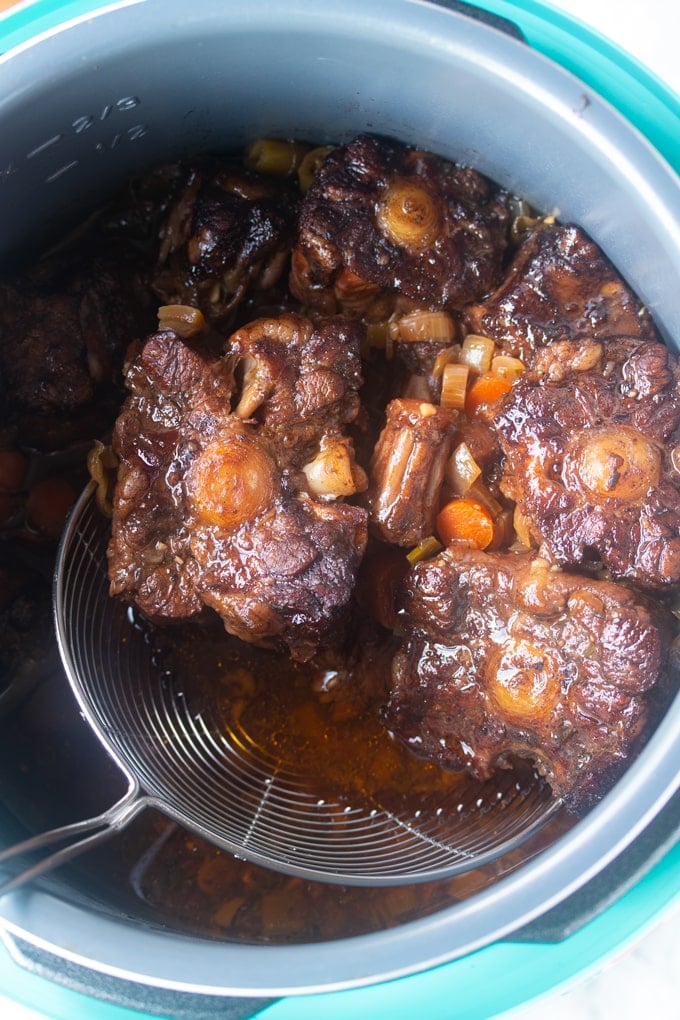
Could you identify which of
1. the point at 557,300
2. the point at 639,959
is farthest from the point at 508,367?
the point at 639,959

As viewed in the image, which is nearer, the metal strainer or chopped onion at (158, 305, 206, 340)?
the metal strainer

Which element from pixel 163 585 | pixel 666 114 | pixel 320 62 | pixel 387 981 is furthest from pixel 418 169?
pixel 387 981

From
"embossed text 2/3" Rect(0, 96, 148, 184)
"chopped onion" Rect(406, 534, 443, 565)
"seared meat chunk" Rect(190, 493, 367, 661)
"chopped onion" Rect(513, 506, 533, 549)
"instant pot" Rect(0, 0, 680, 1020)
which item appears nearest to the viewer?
"instant pot" Rect(0, 0, 680, 1020)

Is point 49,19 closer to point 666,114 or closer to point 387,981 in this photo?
point 666,114

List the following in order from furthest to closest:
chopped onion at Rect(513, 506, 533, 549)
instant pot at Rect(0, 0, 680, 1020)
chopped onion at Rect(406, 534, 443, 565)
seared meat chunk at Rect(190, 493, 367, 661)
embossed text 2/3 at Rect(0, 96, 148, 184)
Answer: chopped onion at Rect(406, 534, 443, 565) → chopped onion at Rect(513, 506, 533, 549) → seared meat chunk at Rect(190, 493, 367, 661) → embossed text 2/3 at Rect(0, 96, 148, 184) → instant pot at Rect(0, 0, 680, 1020)

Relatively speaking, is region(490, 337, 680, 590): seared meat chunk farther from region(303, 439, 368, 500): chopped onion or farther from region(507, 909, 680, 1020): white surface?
region(507, 909, 680, 1020): white surface

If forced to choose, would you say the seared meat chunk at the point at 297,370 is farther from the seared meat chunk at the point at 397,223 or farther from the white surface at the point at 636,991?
the white surface at the point at 636,991

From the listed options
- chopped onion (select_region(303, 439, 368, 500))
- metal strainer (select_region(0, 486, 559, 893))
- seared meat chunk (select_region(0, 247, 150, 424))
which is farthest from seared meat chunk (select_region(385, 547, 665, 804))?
seared meat chunk (select_region(0, 247, 150, 424))
